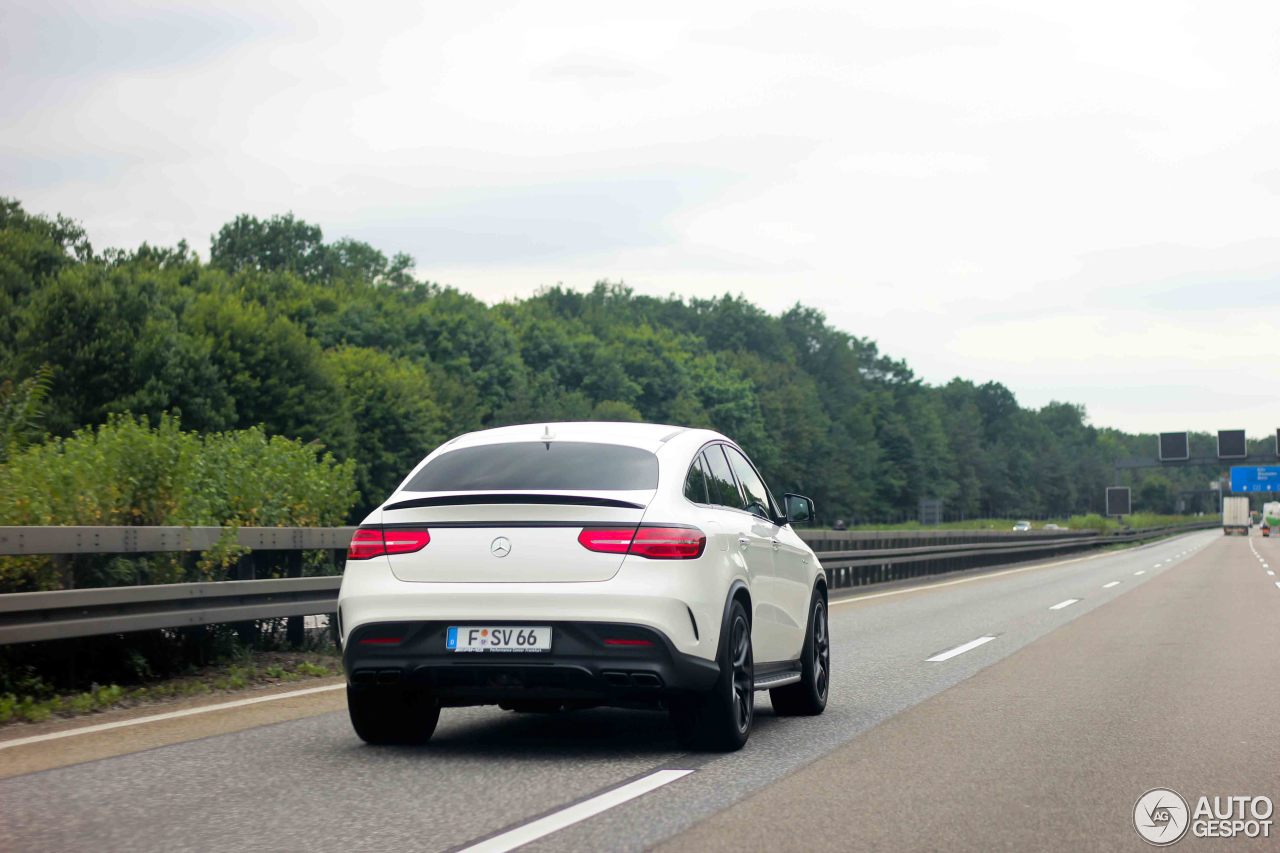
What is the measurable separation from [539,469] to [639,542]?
0.74 m

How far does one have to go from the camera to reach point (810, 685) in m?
9.47

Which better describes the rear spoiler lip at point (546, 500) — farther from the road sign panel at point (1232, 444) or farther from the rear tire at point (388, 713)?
the road sign panel at point (1232, 444)

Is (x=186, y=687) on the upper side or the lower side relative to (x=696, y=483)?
lower

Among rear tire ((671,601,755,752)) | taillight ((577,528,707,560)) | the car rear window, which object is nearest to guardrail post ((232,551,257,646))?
the car rear window

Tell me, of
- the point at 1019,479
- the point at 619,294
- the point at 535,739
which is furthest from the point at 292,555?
the point at 1019,479

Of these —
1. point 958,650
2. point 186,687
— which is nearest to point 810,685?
point 186,687

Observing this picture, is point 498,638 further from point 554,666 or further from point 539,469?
point 539,469

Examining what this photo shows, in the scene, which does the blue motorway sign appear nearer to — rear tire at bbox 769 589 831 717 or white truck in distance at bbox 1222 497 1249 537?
white truck in distance at bbox 1222 497 1249 537

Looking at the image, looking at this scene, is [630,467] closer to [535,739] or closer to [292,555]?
[535,739]

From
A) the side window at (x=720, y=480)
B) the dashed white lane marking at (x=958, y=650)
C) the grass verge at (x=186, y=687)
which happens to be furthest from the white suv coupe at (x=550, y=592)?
the dashed white lane marking at (x=958, y=650)

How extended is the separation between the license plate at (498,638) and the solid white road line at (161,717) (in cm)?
232

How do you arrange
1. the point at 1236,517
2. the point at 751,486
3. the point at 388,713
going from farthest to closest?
1. the point at 1236,517
2. the point at 751,486
3. the point at 388,713

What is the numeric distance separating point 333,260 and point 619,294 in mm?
48489

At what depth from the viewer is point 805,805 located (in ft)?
20.5
